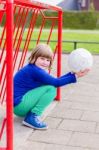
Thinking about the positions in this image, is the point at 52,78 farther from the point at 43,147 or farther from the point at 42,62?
the point at 43,147

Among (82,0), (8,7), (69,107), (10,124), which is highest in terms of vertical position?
(8,7)

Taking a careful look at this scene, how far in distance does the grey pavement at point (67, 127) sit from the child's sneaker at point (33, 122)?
0.06 metres

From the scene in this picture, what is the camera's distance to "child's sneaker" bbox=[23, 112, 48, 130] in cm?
495

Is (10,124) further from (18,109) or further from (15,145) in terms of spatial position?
(18,109)

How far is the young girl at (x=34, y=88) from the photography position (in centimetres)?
484

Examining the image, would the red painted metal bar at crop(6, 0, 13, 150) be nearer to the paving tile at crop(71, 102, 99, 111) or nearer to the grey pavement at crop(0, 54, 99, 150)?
the grey pavement at crop(0, 54, 99, 150)

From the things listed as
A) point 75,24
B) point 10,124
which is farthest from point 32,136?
point 75,24

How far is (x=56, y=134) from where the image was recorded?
4.78m

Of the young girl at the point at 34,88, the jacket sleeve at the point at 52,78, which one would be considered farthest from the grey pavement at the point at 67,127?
the jacket sleeve at the point at 52,78

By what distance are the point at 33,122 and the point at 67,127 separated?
40 cm

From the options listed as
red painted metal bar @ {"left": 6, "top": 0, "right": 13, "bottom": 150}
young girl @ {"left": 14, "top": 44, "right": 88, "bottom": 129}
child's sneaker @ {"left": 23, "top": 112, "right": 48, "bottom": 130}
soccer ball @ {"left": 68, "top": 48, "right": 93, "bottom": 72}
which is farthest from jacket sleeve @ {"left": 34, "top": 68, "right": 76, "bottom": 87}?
red painted metal bar @ {"left": 6, "top": 0, "right": 13, "bottom": 150}

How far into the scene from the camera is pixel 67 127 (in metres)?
5.08

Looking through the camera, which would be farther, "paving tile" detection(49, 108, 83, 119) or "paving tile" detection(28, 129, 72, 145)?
"paving tile" detection(49, 108, 83, 119)

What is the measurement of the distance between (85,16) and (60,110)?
2840 cm
